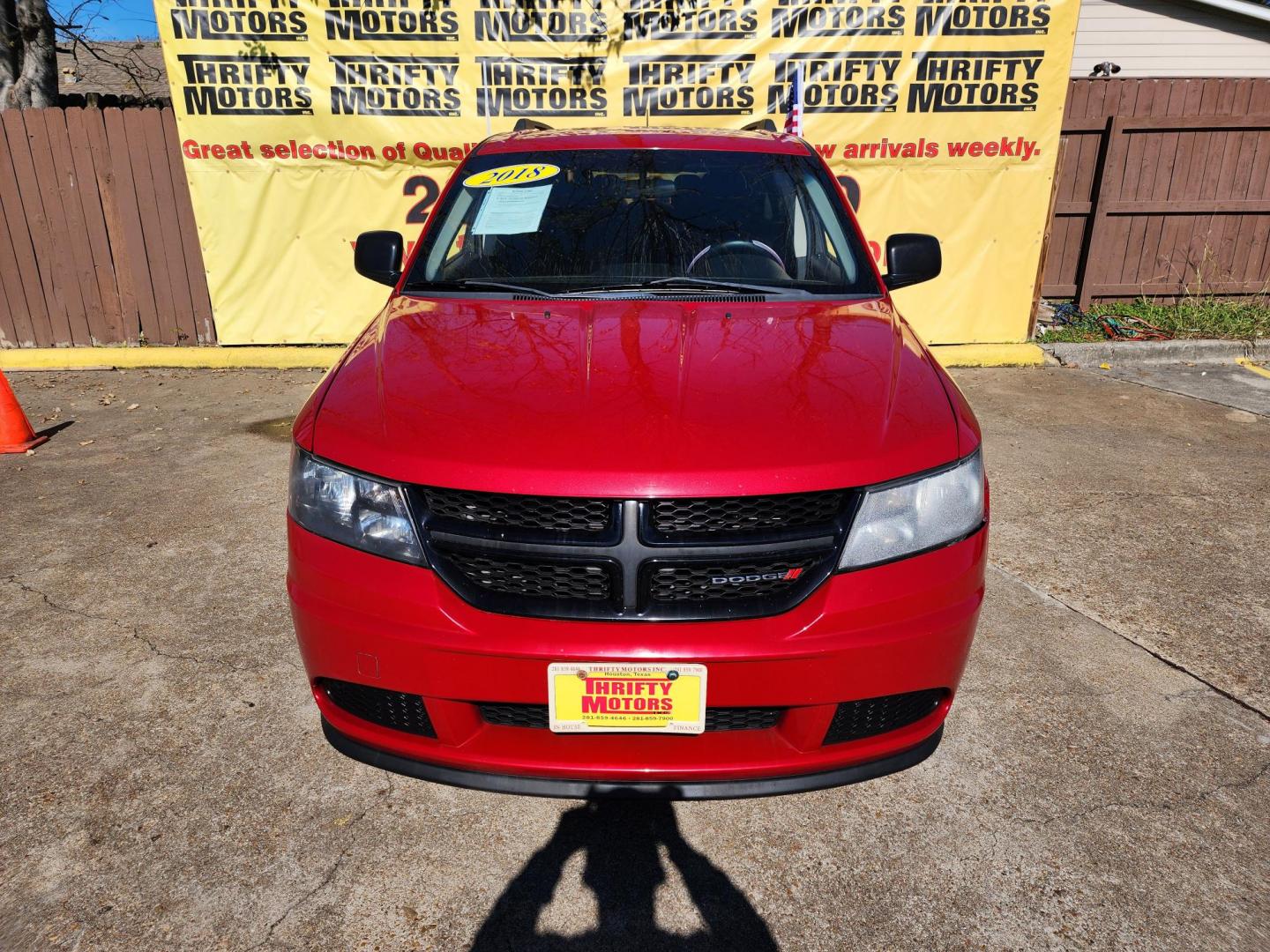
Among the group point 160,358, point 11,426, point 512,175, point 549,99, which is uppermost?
point 549,99

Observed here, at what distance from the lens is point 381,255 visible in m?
3.21

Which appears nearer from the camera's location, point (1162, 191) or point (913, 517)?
point (913, 517)

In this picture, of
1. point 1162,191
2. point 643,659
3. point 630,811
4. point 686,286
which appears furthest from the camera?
point 1162,191

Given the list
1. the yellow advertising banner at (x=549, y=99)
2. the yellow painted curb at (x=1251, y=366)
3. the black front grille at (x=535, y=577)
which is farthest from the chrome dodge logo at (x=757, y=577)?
the yellow painted curb at (x=1251, y=366)

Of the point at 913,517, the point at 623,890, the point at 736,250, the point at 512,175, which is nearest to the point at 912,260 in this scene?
Result: the point at 736,250

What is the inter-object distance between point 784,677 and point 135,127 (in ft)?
24.6

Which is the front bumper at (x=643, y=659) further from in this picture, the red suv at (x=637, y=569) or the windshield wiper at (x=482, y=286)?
the windshield wiper at (x=482, y=286)

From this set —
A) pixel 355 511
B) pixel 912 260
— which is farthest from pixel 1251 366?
pixel 355 511

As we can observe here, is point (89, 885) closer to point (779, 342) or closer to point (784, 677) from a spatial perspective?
point (784, 677)

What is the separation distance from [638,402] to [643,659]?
23.3 inches

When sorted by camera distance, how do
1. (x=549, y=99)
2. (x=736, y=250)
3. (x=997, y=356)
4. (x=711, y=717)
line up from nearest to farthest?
(x=711, y=717) < (x=736, y=250) < (x=549, y=99) < (x=997, y=356)

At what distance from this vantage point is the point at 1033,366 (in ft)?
23.6

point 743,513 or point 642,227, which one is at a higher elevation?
point 642,227

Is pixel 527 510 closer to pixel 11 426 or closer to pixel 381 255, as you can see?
pixel 381 255
